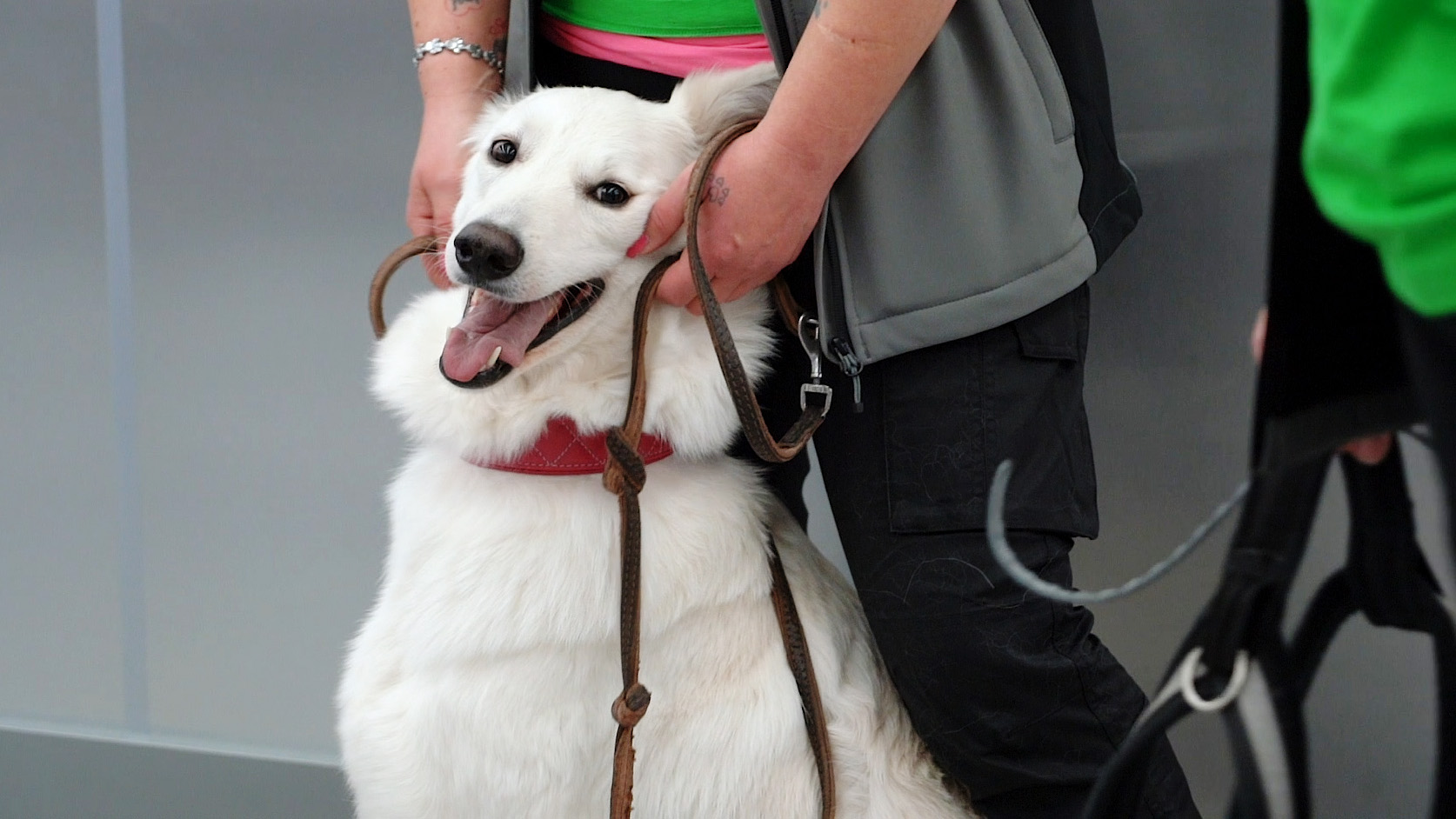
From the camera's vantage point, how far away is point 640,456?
110 cm

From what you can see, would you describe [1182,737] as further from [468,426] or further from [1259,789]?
[1259,789]

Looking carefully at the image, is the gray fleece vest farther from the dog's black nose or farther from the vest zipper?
the dog's black nose

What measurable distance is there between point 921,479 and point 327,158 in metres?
1.33

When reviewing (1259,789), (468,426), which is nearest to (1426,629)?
(1259,789)

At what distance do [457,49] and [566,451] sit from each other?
54cm

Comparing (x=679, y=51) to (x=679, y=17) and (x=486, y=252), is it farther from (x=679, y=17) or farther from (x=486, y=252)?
(x=486, y=252)

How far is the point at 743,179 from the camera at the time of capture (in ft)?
3.46

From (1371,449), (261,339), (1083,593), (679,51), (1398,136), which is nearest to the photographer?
(1398,136)

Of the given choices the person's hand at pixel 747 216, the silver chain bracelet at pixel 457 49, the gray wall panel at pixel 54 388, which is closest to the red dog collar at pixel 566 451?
the person's hand at pixel 747 216

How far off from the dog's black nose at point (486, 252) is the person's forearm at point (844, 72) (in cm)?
26

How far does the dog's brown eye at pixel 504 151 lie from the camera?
120 centimetres

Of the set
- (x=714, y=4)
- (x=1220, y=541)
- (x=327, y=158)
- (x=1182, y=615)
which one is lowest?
(x=1182, y=615)

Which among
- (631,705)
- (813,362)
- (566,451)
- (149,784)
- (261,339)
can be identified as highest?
(813,362)


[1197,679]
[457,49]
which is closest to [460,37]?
[457,49]
